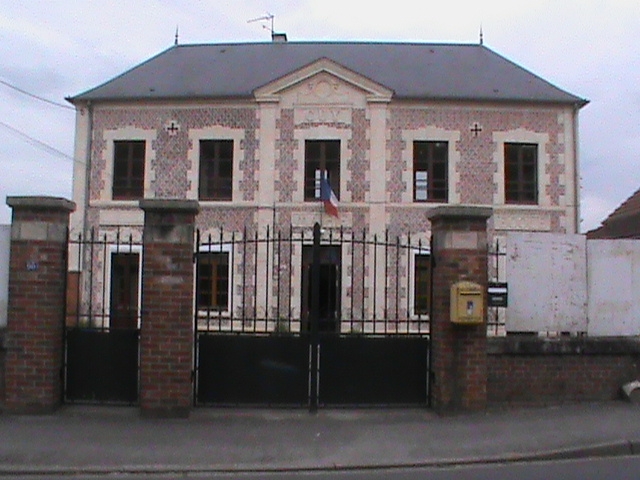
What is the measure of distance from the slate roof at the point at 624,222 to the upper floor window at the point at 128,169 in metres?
15.2

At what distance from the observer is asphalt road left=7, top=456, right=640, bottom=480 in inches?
304

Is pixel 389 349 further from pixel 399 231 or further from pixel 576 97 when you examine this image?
pixel 576 97

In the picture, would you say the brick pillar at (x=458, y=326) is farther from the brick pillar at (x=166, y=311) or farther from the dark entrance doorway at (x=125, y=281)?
the dark entrance doorway at (x=125, y=281)

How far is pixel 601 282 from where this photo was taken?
11.1 meters

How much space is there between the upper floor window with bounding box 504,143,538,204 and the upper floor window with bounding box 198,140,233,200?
342 inches

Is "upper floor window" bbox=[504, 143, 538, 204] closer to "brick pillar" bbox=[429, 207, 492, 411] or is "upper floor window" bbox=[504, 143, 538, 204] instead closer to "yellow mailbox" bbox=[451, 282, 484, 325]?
"brick pillar" bbox=[429, 207, 492, 411]

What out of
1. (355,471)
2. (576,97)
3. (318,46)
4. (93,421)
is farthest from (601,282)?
(318,46)

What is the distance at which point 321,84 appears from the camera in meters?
24.7

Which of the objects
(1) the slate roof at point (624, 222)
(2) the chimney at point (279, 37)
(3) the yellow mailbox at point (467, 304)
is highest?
(2) the chimney at point (279, 37)

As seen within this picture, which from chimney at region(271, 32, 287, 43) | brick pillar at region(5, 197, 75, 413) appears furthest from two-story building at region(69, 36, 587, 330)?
brick pillar at region(5, 197, 75, 413)

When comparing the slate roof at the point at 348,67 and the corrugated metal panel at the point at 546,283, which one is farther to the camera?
the slate roof at the point at 348,67

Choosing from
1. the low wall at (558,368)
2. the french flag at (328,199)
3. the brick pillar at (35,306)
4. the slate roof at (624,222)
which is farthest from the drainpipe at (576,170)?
the brick pillar at (35,306)

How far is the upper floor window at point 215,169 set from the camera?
24.9 meters

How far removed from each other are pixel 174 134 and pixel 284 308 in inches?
259
